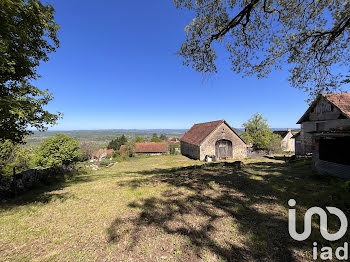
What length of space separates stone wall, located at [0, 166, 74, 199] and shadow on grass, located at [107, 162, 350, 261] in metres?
7.85

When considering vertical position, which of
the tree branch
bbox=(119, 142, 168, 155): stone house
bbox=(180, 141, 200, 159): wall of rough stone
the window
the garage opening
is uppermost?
the tree branch

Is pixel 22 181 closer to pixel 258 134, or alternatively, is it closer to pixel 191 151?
pixel 191 151

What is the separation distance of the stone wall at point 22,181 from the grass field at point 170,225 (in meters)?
3.09

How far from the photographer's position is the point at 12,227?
4.51 meters

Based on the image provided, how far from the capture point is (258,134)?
120ft

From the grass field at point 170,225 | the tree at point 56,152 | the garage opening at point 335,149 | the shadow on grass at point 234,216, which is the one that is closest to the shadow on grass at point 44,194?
the grass field at point 170,225

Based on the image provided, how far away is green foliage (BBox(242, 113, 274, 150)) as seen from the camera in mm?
35656

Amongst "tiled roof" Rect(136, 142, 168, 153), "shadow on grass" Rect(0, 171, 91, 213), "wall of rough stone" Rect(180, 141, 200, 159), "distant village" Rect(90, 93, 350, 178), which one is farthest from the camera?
"tiled roof" Rect(136, 142, 168, 153)

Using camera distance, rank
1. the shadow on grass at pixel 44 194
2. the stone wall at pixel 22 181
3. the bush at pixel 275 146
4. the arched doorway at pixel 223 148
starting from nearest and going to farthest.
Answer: the shadow on grass at pixel 44 194 → the stone wall at pixel 22 181 → the arched doorway at pixel 223 148 → the bush at pixel 275 146

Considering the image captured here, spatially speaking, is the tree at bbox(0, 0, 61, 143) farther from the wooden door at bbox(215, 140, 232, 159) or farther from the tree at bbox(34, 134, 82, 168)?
the wooden door at bbox(215, 140, 232, 159)

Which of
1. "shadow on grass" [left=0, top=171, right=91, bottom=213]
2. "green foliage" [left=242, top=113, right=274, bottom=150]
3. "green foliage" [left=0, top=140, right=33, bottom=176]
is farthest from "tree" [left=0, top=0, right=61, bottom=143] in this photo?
"green foliage" [left=242, top=113, right=274, bottom=150]

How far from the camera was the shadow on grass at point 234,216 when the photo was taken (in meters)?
3.28

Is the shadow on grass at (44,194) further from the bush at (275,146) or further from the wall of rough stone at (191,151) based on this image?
the bush at (275,146)

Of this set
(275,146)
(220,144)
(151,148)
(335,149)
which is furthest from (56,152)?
(275,146)
